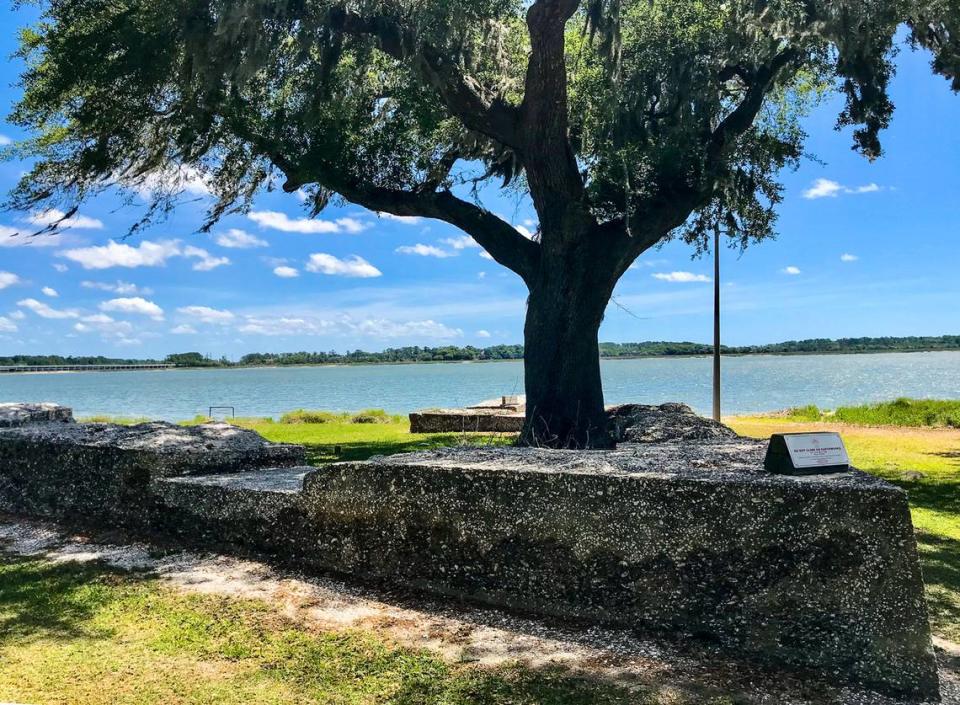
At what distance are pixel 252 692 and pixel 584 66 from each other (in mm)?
11191

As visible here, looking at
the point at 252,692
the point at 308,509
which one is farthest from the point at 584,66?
the point at 252,692

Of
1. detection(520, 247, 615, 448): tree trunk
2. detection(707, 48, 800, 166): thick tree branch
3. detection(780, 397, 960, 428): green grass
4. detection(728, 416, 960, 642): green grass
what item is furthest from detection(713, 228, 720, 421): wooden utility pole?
detection(520, 247, 615, 448): tree trunk

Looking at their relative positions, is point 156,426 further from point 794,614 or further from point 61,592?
point 794,614

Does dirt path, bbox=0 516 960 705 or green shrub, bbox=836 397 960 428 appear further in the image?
green shrub, bbox=836 397 960 428

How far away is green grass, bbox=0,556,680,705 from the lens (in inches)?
126

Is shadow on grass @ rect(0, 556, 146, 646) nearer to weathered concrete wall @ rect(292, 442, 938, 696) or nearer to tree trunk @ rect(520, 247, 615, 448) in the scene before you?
weathered concrete wall @ rect(292, 442, 938, 696)

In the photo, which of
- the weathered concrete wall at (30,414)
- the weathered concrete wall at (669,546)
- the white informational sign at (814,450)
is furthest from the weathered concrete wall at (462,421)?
the white informational sign at (814,450)

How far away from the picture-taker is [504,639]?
12.5 ft

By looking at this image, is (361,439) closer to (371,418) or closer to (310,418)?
(371,418)

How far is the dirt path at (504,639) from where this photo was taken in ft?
11.0

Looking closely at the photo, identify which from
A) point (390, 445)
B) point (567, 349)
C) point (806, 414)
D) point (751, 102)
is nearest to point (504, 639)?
point (567, 349)

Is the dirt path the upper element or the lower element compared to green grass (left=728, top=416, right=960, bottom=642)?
upper

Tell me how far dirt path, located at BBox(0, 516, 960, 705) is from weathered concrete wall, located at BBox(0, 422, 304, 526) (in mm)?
998

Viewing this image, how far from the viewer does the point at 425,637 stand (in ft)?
12.7
